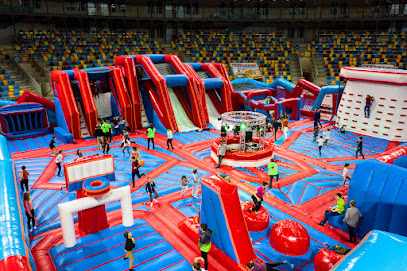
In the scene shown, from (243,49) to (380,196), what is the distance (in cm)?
3057

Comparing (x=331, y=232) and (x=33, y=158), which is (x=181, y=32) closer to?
(x=33, y=158)

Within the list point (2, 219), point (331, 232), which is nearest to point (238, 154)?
point (331, 232)

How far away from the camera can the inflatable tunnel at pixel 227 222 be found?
23.0 feet

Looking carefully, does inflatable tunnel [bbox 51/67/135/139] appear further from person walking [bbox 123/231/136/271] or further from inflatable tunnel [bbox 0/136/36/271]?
person walking [bbox 123/231/136/271]

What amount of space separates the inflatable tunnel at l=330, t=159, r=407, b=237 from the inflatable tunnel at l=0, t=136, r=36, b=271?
7315 mm

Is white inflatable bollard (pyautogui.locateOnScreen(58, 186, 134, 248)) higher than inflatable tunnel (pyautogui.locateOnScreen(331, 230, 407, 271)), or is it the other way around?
inflatable tunnel (pyautogui.locateOnScreen(331, 230, 407, 271))

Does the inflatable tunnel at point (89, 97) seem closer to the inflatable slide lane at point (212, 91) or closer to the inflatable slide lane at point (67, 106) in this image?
the inflatable slide lane at point (67, 106)

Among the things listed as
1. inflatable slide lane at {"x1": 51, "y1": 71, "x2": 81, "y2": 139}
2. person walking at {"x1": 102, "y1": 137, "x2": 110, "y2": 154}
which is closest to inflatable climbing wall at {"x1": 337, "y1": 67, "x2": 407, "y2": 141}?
person walking at {"x1": 102, "y1": 137, "x2": 110, "y2": 154}

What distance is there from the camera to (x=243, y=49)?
118 ft

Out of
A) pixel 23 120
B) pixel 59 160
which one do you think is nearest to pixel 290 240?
pixel 59 160

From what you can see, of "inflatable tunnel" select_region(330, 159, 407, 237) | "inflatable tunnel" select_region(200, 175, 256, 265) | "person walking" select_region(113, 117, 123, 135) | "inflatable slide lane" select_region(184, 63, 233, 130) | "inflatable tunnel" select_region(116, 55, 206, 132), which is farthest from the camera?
"inflatable slide lane" select_region(184, 63, 233, 130)

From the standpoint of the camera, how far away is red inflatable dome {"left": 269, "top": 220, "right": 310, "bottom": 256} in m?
7.51

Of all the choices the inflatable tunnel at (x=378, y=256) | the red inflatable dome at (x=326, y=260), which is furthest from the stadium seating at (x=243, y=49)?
the inflatable tunnel at (x=378, y=256)

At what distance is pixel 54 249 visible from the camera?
7.71 metres
